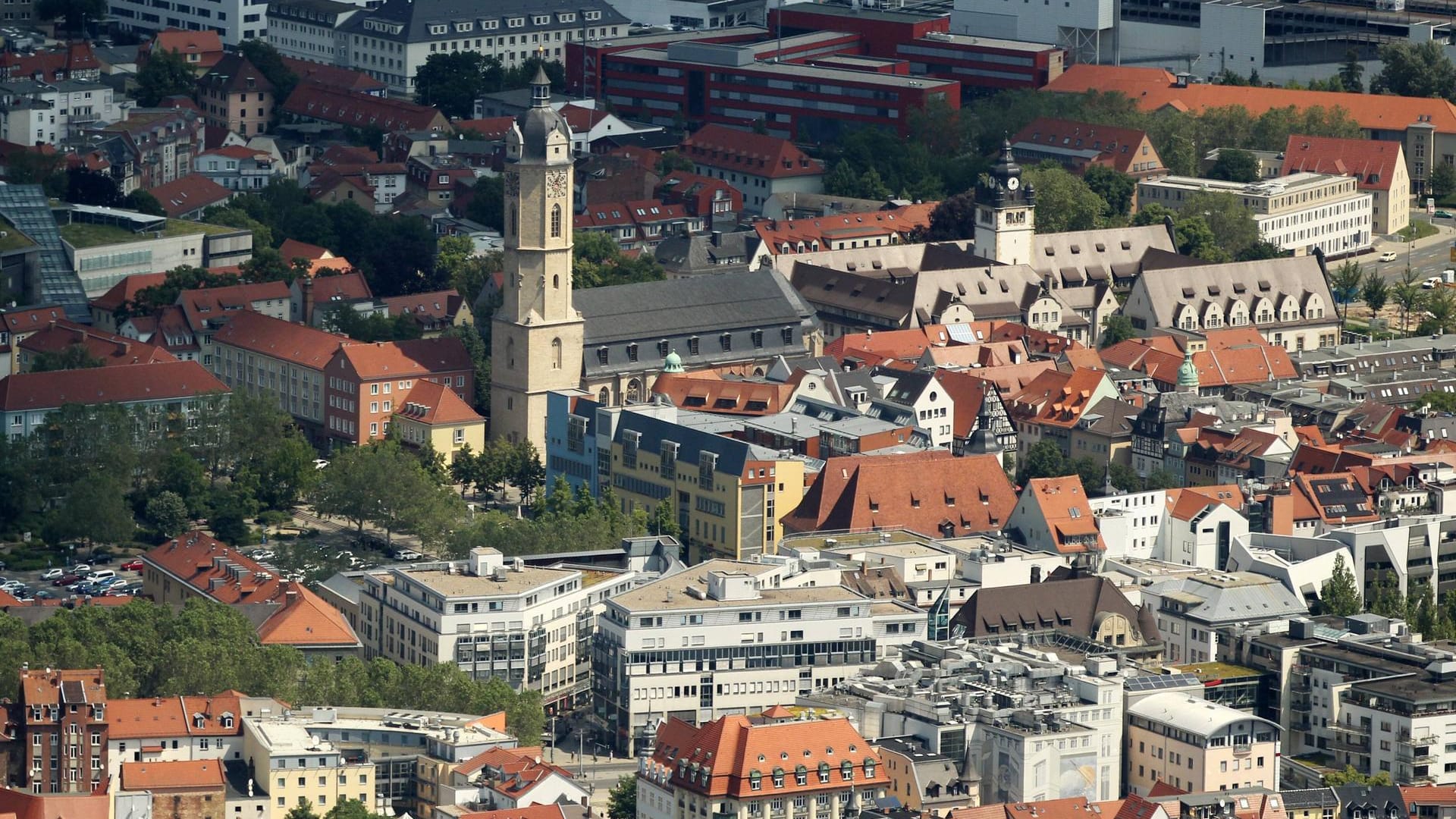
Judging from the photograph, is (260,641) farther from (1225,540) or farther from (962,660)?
(1225,540)

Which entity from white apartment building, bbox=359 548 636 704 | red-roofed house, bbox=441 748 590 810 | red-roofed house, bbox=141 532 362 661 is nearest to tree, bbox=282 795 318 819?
red-roofed house, bbox=441 748 590 810

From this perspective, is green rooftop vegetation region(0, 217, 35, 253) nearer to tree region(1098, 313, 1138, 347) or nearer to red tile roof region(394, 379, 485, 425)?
red tile roof region(394, 379, 485, 425)

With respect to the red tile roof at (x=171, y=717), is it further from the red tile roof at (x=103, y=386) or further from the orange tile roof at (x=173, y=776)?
the red tile roof at (x=103, y=386)

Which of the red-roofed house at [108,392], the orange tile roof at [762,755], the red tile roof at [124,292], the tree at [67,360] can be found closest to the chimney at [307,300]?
the red tile roof at [124,292]

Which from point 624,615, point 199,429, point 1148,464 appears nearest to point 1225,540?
point 1148,464

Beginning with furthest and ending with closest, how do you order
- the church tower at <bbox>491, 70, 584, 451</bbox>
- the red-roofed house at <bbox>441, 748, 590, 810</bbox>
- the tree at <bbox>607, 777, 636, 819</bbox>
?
the church tower at <bbox>491, 70, 584, 451</bbox> < the tree at <bbox>607, 777, 636, 819</bbox> < the red-roofed house at <bbox>441, 748, 590, 810</bbox>

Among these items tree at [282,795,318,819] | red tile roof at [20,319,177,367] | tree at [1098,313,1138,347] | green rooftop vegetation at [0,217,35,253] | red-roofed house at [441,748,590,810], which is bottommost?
tree at [282,795,318,819]

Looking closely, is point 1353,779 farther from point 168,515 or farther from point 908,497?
point 168,515

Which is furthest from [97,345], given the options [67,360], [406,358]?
[406,358]
